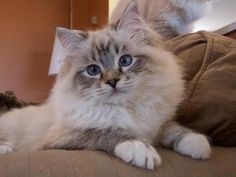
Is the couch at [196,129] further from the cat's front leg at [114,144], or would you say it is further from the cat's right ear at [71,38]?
the cat's right ear at [71,38]

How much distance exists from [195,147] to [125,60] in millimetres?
335

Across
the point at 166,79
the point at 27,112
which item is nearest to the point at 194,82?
the point at 166,79

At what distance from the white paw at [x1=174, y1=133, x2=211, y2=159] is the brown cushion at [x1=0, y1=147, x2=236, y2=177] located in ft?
0.07

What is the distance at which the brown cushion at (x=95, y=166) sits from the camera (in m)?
0.84

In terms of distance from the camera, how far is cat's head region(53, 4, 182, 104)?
1.13 metres

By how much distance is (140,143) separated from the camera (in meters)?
0.99

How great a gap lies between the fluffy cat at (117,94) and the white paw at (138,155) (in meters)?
0.04

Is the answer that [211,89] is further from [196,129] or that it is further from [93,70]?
[93,70]

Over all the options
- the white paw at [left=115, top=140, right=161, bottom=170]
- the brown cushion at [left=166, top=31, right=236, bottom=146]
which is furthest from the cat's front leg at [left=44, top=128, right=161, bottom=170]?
the brown cushion at [left=166, top=31, right=236, bottom=146]

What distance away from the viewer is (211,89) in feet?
3.87

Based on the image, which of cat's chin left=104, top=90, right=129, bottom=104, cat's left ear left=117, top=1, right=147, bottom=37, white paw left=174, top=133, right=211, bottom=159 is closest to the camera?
white paw left=174, top=133, right=211, bottom=159

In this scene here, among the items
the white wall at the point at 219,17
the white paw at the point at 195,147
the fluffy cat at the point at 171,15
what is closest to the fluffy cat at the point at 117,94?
the white paw at the point at 195,147

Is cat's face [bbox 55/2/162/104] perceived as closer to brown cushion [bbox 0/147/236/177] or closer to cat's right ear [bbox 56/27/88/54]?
cat's right ear [bbox 56/27/88/54]

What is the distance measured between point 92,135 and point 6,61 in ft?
10.6
